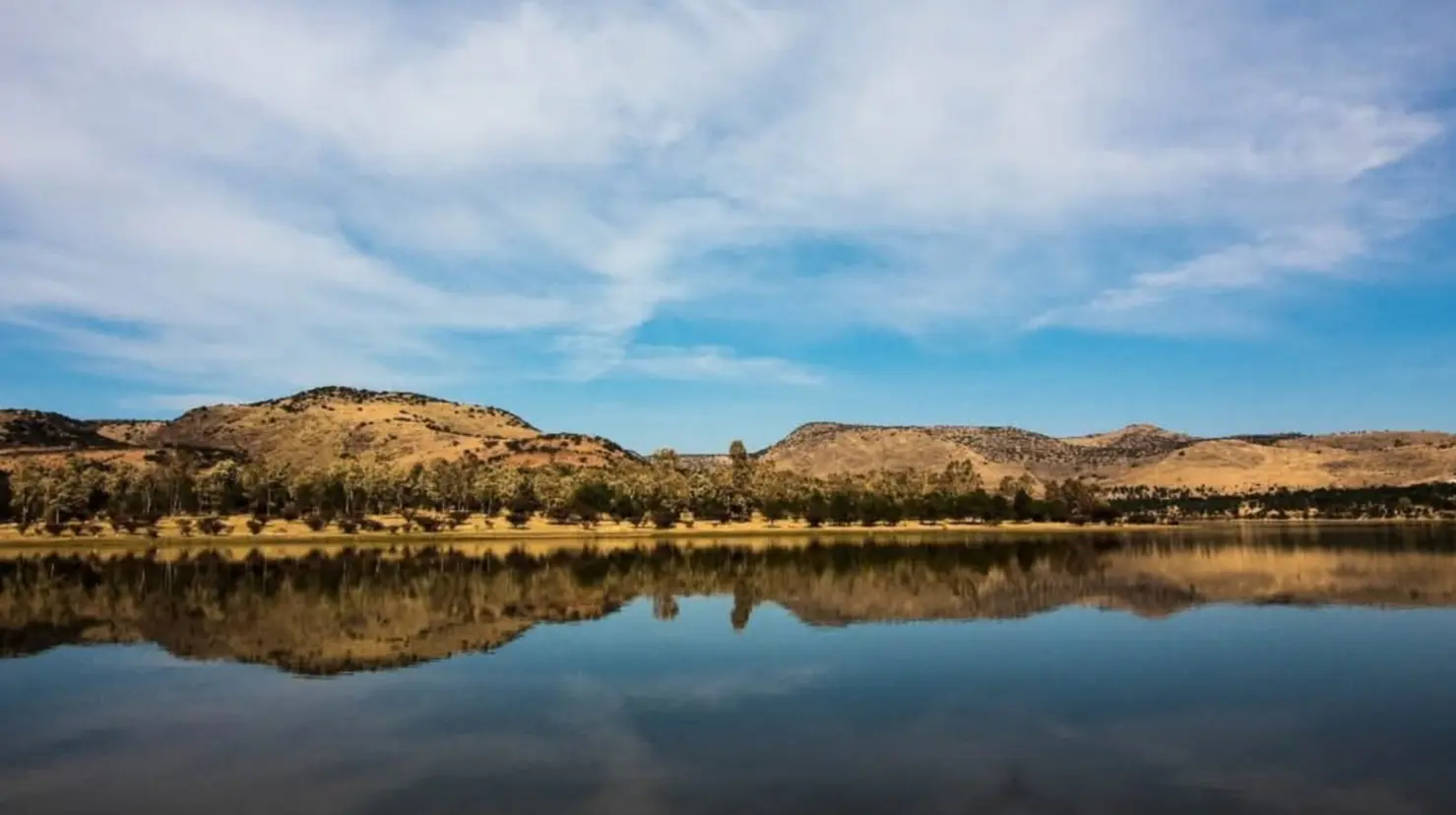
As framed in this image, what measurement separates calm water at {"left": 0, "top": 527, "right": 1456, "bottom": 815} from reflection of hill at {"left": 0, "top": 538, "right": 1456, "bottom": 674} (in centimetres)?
46

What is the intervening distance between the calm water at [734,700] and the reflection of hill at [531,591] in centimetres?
46

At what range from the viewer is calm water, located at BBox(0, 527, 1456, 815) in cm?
1902

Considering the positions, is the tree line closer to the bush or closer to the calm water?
the bush

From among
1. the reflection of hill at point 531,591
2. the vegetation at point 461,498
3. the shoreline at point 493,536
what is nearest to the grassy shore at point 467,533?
the shoreline at point 493,536

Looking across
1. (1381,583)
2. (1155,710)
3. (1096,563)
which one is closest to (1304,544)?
(1096,563)

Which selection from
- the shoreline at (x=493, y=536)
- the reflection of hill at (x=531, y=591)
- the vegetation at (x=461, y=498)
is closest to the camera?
the reflection of hill at (x=531, y=591)

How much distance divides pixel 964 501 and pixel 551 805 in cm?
16265

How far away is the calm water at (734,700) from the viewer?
19.0 meters

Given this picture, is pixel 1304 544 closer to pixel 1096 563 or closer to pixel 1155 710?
pixel 1096 563

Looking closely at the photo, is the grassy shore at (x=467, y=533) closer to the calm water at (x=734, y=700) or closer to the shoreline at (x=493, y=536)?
the shoreline at (x=493, y=536)

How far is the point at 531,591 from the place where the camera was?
60.8 meters

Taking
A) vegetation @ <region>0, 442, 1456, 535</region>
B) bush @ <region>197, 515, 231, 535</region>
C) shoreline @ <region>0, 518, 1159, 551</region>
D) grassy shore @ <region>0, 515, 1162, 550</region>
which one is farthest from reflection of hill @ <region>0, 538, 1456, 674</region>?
vegetation @ <region>0, 442, 1456, 535</region>

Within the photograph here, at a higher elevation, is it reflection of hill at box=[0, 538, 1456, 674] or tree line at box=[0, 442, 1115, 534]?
tree line at box=[0, 442, 1115, 534]

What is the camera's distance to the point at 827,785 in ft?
62.6
